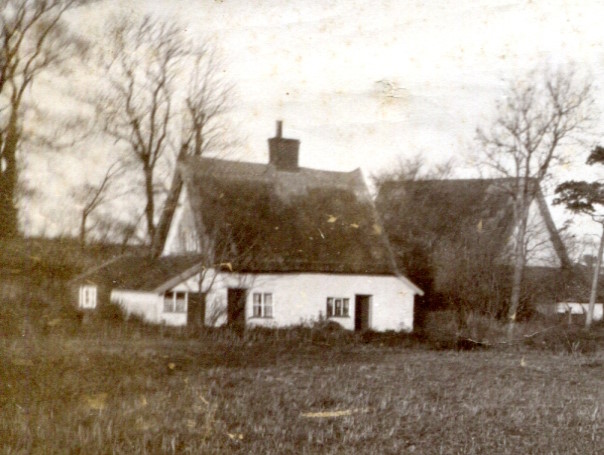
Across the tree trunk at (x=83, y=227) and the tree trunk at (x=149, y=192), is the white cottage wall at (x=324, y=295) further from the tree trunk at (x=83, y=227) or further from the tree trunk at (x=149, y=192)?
the tree trunk at (x=83, y=227)

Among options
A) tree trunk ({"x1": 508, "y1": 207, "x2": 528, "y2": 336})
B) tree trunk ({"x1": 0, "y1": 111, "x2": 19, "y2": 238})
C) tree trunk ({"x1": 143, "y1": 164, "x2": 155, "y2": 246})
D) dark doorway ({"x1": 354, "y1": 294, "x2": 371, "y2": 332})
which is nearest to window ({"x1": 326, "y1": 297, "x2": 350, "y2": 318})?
dark doorway ({"x1": 354, "y1": 294, "x2": 371, "y2": 332})

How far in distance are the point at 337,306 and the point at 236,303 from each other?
3061mm

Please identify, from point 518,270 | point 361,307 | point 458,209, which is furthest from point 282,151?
point 361,307

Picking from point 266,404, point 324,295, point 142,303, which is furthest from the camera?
point 324,295

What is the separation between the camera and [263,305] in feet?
63.5

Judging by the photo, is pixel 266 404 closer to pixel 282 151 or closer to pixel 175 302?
pixel 282 151

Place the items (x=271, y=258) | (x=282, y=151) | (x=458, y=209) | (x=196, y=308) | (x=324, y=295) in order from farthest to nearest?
(x=324, y=295), (x=271, y=258), (x=458, y=209), (x=196, y=308), (x=282, y=151)

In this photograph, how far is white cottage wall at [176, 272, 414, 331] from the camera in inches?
741

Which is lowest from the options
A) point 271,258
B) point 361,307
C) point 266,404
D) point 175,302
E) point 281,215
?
point 266,404

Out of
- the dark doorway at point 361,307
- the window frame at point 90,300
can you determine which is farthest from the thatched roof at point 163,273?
the dark doorway at point 361,307

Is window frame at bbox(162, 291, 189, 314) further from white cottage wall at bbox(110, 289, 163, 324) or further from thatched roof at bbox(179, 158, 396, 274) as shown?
thatched roof at bbox(179, 158, 396, 274)

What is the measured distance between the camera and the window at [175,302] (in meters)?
18.0

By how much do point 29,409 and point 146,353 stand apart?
3.46 m

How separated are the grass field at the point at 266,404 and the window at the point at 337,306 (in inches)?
364
